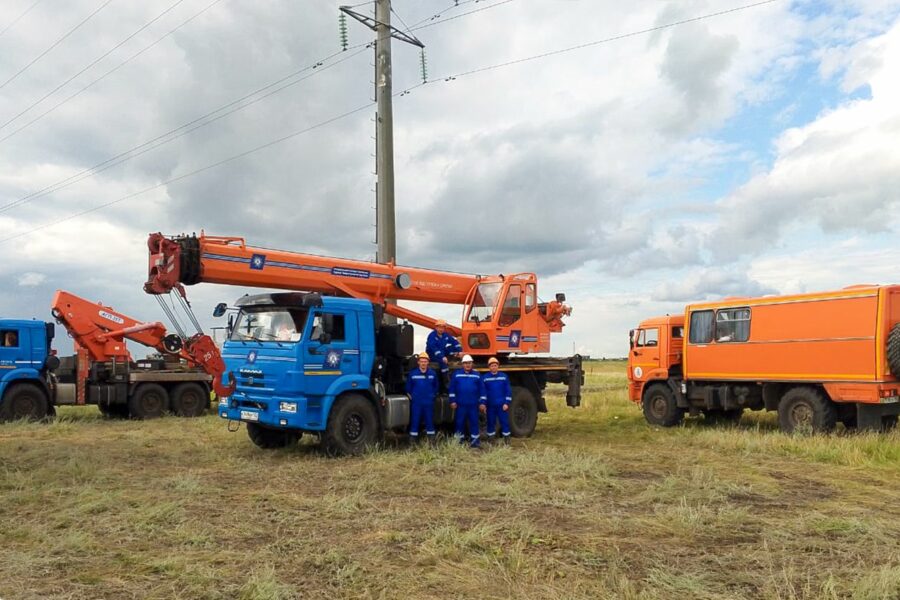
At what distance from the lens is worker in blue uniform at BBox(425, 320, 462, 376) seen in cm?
1341

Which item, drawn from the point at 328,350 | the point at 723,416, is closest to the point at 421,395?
the point at 328,350

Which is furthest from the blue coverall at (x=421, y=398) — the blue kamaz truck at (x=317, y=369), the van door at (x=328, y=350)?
the van door at (x=328, y=350)

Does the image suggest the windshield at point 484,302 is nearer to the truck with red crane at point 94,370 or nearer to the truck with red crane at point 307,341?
the truck with red crane at point 307,341

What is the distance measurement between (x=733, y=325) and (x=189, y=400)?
1360cm

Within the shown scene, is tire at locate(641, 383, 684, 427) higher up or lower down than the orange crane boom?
lower down

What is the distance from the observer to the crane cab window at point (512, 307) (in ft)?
48.4

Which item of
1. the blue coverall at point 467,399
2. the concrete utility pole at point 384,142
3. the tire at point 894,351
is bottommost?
the blue coverall at point 467,399

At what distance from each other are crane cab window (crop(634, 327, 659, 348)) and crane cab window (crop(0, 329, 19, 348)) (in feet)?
48.1

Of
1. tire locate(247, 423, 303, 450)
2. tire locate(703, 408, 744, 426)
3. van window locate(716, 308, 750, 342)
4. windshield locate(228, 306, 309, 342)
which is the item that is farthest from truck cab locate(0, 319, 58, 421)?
tire locate(703, 408, 744, 426)

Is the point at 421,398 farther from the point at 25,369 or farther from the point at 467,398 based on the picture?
the point at 25,369

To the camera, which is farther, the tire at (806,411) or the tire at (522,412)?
the tire at (522,412)

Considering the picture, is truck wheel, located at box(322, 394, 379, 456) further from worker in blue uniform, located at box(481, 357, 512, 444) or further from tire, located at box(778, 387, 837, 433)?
tire, located at box(778, 387, 837, 433)

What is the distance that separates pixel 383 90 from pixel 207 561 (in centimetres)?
1353

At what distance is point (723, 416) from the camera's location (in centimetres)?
1788
